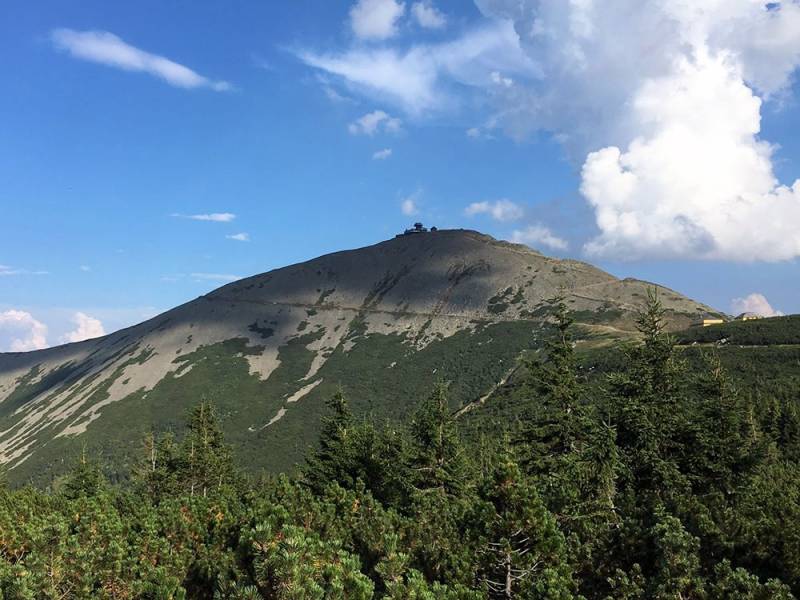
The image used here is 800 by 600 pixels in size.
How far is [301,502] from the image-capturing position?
74.3 feet

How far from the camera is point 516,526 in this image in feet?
51.8

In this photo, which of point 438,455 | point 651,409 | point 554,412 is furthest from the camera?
point 438,455

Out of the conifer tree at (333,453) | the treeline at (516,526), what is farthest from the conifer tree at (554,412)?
the conifer tree at (333,453)

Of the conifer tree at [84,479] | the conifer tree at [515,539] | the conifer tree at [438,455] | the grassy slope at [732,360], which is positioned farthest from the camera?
the grassy slope at [732,360]

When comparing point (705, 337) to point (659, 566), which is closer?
point (659, 566)

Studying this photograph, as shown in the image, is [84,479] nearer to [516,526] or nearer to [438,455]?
[438,455]

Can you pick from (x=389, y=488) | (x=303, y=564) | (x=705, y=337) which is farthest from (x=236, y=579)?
(x=705, y=337)

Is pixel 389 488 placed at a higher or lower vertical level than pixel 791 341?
lower

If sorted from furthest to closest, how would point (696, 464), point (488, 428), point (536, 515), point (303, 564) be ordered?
point (488, 428) < point (696, 464) < point (536, 515) < point (303, 564)

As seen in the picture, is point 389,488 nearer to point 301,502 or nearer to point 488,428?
point 301,502

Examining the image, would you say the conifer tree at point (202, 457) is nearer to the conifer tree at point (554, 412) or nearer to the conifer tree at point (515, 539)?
the conifer tree at point (554, 412)

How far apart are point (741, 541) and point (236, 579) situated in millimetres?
14448

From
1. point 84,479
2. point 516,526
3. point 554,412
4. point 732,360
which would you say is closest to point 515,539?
point 516,526

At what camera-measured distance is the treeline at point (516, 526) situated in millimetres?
14289
